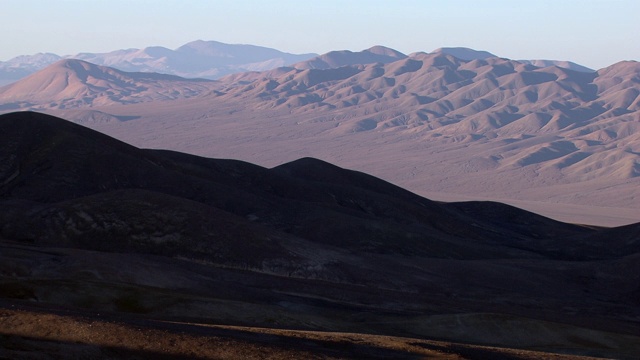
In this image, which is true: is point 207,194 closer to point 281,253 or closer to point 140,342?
point 281,253

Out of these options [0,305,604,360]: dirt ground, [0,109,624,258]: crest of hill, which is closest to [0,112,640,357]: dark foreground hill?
[0,109,624,258]: crest of hill

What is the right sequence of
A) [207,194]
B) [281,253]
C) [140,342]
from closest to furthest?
[140,342]
[281,253]
[207,194]

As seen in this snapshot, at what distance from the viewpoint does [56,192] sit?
7931 cm

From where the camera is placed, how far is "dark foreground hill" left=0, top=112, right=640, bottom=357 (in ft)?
151

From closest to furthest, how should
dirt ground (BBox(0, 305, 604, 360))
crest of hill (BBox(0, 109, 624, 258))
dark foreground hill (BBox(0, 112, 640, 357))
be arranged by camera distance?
dirt ground (BBox(0, 305, 604, 360)) < dark foreground hill (BBox(0, 112, 640, 357)) < crest of hill (BBox(0, 109, 624, 258))

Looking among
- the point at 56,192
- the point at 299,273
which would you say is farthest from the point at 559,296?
the point at 56,192

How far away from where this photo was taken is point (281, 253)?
69.7 meters

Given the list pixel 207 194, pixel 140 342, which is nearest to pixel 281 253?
pixel 207 194

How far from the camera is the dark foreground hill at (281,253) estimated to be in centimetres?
4609

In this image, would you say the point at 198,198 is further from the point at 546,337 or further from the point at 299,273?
the point at 546,337

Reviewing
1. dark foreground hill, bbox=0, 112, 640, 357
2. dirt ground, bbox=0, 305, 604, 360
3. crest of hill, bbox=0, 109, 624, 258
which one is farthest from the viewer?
crest of hill, bbox=0, 109, 624, 258

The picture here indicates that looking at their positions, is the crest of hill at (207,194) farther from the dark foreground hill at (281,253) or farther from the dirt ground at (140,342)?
the dirt ground at (140,342)

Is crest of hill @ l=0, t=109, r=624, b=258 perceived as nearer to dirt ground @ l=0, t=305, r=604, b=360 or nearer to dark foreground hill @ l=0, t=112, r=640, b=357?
dark foreground hill @ l=0, t=112, r=640, b=357

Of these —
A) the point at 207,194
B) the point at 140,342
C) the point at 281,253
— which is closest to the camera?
the point at 140,342
